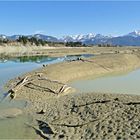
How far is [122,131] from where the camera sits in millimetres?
14984

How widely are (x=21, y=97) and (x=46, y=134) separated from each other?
9.42 meters

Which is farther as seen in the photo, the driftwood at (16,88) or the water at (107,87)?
the water at (107,87)

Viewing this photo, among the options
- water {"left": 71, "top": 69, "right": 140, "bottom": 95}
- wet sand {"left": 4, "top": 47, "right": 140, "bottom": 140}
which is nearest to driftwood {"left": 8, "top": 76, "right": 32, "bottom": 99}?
wet sand {"left": 4, "top": 47, "right": 140, "bottom": 140}

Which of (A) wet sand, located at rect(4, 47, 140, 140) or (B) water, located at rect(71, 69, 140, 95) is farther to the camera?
(B) water, located at rect(71, 69, 140, 95)

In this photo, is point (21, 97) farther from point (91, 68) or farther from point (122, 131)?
point (91, 68)

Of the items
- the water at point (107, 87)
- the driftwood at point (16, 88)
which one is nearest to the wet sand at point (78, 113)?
the driftwood at point (16, 88)

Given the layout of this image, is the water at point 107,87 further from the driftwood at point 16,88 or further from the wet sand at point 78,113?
the driftwood at point 16,88

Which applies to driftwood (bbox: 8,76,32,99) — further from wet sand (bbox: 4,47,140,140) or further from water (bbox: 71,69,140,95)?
water (bbox: 71,69,140,95)

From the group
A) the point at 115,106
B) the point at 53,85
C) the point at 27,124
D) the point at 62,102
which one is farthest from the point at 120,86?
the point at 27,124

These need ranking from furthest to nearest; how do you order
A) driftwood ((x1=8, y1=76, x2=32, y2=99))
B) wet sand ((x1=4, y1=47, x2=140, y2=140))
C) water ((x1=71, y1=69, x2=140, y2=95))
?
water ((x1=71, y1=69, x2=140, y2=95))
driftwood ((x1=8, y1=76, x2=32, y2=99))
wet sand ((x1=4, y1=47, x2=140, y2=140))

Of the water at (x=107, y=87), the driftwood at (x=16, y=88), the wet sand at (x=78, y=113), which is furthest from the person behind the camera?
the water at (x=107, y=87)

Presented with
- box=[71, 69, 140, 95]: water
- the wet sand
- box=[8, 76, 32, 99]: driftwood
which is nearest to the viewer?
the wet sand

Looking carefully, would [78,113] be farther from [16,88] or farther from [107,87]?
[107,87]

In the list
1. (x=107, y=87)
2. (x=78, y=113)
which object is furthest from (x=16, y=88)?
(x=78, y=113)
